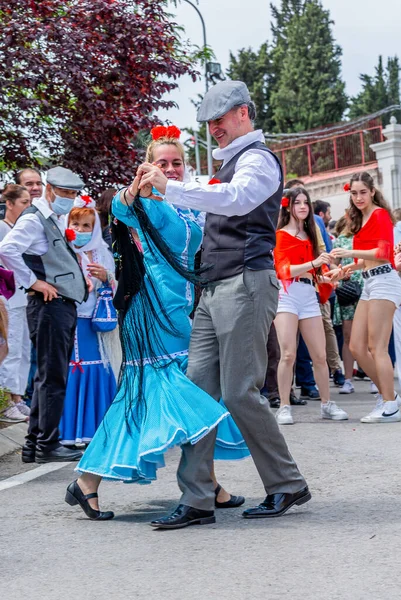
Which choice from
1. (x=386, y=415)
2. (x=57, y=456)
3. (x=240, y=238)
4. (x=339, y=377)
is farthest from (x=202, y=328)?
(x=339, y=377)

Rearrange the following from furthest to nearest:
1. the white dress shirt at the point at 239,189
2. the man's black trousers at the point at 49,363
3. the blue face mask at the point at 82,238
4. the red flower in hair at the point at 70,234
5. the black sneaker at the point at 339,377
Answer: the black sneaker at the point at 339,377
the blue face mask at the point at 82,238
the red flower in hair at the point at 70,234
the man's black trousers at the point at 49,363
the white dress shirt at the point at 239,189

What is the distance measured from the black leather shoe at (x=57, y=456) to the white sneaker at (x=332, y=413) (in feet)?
8.91

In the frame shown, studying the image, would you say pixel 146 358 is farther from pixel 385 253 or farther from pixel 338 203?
pixel 338 203

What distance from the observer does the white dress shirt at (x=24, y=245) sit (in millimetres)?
7242

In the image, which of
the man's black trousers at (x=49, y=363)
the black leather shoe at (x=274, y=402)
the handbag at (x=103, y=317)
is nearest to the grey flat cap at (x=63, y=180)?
the man's black trousers at (x=49, y=363)

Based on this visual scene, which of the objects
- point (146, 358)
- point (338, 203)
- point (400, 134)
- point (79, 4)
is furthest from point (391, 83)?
point (146, 358)

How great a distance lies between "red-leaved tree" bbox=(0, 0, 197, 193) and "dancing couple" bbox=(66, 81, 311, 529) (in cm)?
553

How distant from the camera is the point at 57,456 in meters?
7.35

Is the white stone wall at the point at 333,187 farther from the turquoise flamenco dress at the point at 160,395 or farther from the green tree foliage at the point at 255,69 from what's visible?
the turquoise flamenco dress at the point at 160,395

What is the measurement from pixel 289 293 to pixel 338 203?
3032 centimetres

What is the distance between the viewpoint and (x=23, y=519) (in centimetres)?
544

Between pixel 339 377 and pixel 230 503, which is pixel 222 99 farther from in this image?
pixel 339 377

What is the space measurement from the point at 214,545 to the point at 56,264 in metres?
3.25

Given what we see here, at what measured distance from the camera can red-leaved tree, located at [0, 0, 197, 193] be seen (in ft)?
34.7
